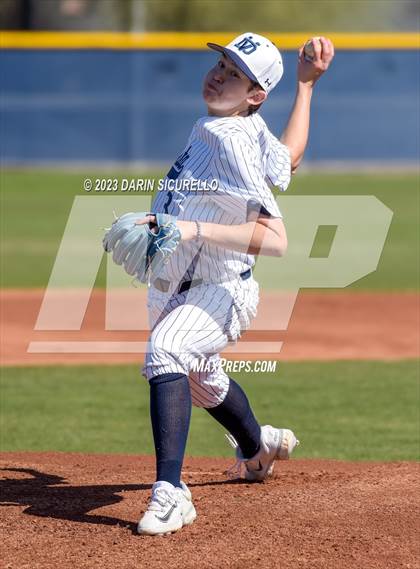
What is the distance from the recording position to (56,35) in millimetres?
23078

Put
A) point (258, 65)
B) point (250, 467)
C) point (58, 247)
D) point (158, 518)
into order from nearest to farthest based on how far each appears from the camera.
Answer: point (158, 518) → point (258, 65) → point (250, 467) → point (58, 247)

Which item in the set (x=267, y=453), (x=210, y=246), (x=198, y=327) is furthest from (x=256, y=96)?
(x=267, y=453)

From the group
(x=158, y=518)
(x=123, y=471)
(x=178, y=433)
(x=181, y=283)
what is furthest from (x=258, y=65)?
(x=123, y=471)

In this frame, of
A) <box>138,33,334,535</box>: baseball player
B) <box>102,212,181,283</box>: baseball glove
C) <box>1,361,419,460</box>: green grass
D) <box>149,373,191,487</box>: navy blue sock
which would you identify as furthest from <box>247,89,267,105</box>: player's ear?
<box>1,361,419,460</box>: green grass

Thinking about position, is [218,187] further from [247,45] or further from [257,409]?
[257,409]

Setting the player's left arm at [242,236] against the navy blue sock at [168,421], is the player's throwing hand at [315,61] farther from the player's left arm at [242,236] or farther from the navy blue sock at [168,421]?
the navy blue sock at [168,421]

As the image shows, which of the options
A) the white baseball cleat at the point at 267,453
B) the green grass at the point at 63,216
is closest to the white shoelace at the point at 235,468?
the white baseball cleat at the point at 267,453

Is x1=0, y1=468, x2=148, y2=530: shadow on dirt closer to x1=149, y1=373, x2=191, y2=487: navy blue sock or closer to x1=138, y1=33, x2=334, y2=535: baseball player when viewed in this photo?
x1=149, y1=373, x2=191, y2=487: navy blue sock

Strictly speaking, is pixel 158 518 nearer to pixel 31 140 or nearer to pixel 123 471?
pixel 123 471

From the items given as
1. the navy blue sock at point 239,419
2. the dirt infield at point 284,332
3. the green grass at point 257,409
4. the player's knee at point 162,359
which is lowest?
the dirt infield at point 284,332

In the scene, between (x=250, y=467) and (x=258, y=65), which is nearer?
(x=258, y=65)

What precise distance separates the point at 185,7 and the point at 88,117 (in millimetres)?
12891

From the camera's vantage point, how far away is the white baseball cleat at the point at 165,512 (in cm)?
422

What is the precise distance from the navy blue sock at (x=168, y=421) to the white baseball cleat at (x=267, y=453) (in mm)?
871
